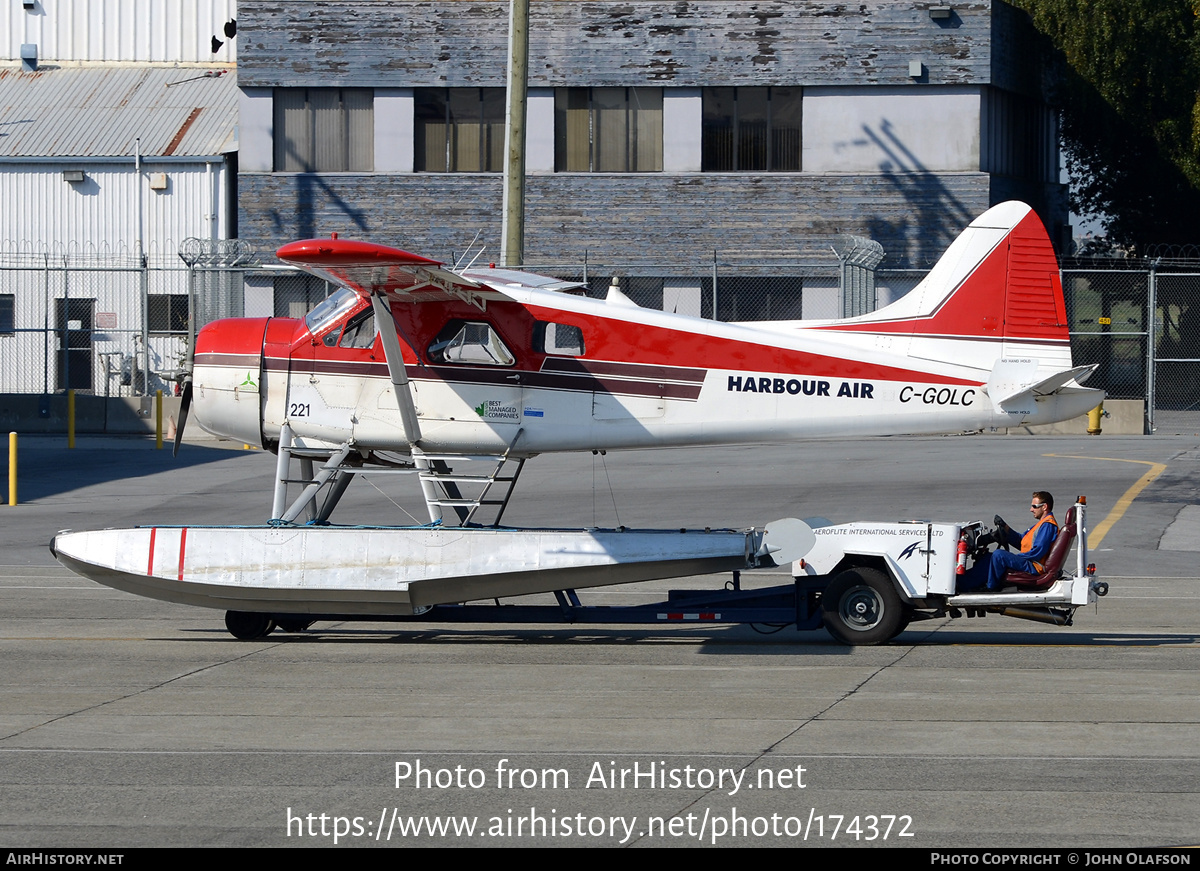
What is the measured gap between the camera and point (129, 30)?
46438 mm

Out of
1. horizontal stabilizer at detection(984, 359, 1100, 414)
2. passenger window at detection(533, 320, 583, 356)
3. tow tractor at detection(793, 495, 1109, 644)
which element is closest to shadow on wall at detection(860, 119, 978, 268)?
horizontal stabilizer at detection(984, 359, 1100, 414)

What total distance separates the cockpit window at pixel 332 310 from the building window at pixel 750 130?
2291 cm

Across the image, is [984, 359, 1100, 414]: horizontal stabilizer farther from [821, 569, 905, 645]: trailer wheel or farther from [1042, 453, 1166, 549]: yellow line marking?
[1042, 453, 1166, 549]: yellow line marking

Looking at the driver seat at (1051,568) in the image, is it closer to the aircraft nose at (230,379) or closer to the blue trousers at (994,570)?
the blue trousers at (994,570)

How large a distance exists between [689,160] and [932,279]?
23.1m

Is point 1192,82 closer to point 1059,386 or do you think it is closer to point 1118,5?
point 1118,5

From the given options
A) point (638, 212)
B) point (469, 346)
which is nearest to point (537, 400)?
point (469, 346)

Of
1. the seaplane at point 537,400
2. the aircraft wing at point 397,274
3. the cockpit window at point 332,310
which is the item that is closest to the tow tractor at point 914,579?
the seaplane at point 537,400

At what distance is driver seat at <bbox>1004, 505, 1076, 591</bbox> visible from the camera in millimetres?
11805

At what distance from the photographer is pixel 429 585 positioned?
12047 millimetres

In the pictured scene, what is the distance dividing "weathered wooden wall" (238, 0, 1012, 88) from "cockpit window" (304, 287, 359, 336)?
22956mm

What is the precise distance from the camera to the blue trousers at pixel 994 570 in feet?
39.2

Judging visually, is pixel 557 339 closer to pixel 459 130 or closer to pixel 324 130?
pixel 459 130
